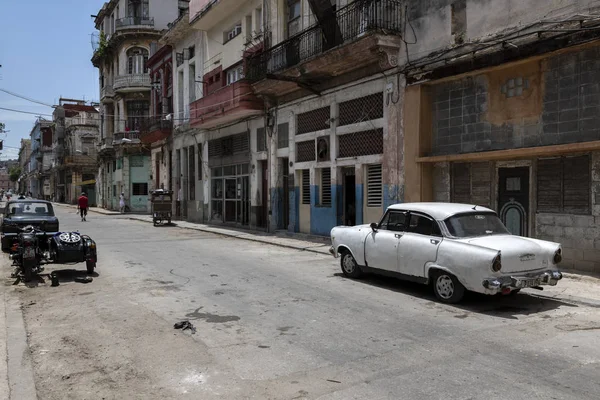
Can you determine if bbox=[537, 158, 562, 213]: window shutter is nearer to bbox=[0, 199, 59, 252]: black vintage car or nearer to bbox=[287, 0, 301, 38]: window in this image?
bbox=[287, 0, 301, 38]: window

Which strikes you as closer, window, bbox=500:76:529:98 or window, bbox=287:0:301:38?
window, bbox=500:76:529:98

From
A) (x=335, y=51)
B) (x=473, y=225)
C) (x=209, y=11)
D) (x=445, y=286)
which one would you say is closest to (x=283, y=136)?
(x=335, y=51)

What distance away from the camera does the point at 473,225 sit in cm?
819

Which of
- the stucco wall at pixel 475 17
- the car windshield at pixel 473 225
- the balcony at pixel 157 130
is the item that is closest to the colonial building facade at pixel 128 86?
the balcony at pixel 157 130

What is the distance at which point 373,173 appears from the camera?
16062 millimetres

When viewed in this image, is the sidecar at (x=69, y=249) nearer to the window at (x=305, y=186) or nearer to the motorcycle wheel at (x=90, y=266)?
the motorcycle wheel at (x=90, y=266)

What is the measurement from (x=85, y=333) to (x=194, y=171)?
24858mm

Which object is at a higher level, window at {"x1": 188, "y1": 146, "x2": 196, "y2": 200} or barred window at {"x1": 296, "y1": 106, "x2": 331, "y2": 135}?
barred window at {"x1": 296, "y1": 106, "x2": 331, "y2": 135}

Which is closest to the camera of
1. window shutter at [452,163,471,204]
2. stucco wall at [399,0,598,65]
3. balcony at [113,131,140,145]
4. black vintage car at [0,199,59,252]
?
stucco wall at [399,0,598,65]

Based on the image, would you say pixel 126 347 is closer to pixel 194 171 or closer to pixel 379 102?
pixel 379 102

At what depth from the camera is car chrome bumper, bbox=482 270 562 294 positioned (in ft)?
23.5

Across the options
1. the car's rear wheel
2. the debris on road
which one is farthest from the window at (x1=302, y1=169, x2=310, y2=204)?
the debris on road

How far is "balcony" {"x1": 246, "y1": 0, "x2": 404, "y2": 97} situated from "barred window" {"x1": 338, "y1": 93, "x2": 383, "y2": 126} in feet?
2.60

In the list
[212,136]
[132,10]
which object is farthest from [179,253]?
[132,10]
